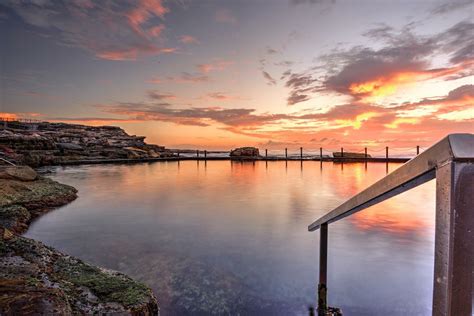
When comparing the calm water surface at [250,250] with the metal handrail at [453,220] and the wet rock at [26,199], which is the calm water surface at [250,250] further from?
the metal handrail at [453,220]

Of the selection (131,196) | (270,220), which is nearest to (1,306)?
A: (270,220)

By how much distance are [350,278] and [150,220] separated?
5.84 m

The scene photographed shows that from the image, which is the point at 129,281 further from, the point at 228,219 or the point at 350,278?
the point at 228,219

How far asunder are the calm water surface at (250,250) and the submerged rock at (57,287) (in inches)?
30.8

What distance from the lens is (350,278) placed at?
181 inches

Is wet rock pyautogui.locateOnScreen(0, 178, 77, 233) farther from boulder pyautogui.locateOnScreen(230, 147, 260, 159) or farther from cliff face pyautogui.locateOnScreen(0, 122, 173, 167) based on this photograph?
boulder pyautogui.locateOnScreen(230, 147, 260, 159)

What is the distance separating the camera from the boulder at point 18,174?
932 centimetres

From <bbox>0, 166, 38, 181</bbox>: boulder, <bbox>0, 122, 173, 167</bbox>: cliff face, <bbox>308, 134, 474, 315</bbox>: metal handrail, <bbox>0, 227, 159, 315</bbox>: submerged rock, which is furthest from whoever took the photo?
<bbox>0, 122, 173, 167</bbox>: cliff face

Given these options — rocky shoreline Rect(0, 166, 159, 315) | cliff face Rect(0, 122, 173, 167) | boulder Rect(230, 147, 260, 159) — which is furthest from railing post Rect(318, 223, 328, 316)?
boulder Rect(230, 147, 260, 159)

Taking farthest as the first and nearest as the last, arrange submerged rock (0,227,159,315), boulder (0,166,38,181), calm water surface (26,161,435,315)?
1. boulder (0,166,38,181)
2. calm water surface (26,161,435,315)
3. submerged rock (0,227,159,315)

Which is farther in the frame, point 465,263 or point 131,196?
point 131,196

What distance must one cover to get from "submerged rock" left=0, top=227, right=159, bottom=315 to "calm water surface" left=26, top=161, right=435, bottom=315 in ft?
2.56

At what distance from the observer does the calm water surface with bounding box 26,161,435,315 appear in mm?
3830

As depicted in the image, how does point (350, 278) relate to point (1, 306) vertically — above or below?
below
